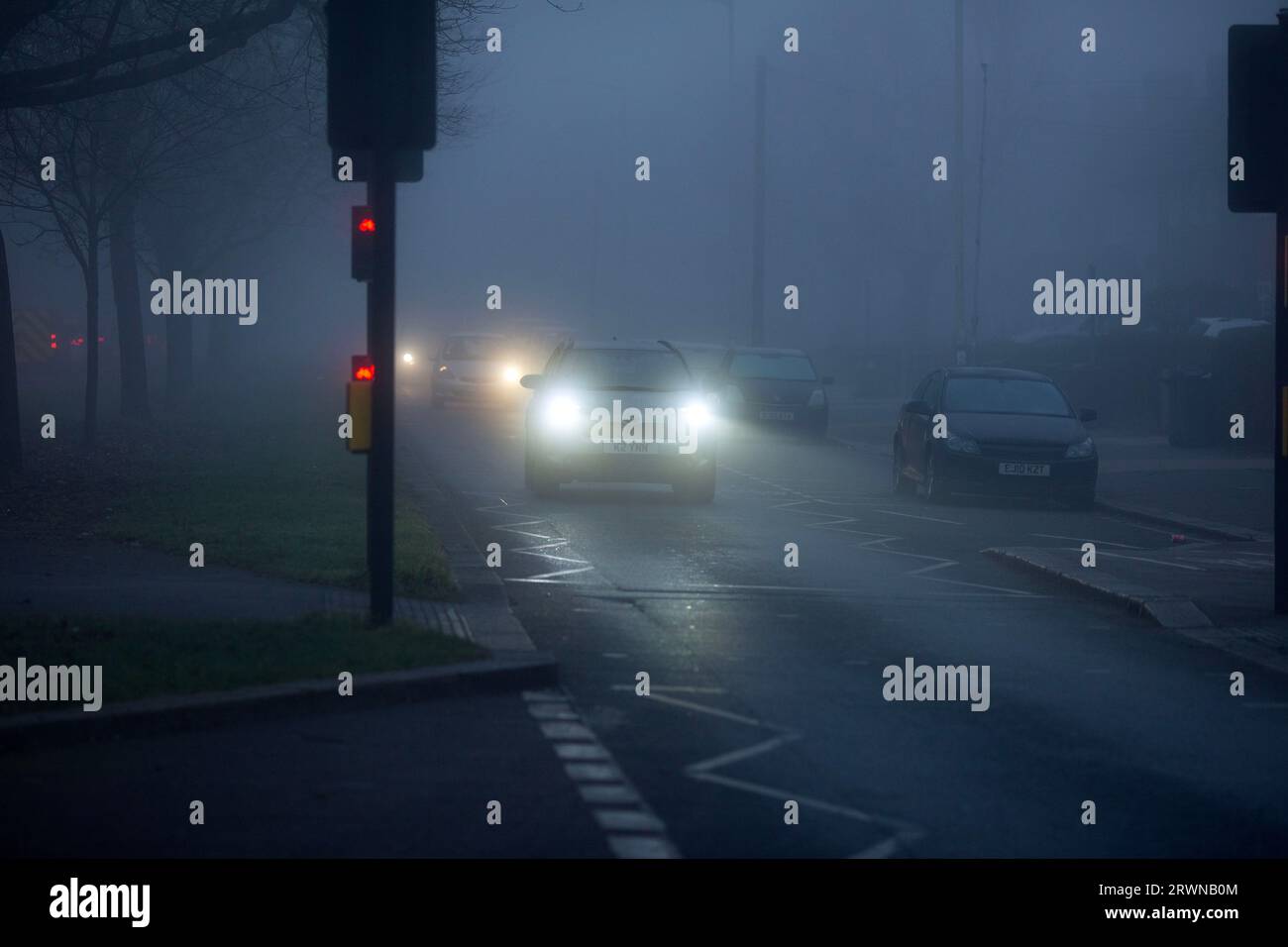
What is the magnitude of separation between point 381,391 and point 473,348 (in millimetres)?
32855

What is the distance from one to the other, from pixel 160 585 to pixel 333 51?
3.91 metres

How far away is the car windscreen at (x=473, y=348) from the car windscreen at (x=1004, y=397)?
21346 millimetres

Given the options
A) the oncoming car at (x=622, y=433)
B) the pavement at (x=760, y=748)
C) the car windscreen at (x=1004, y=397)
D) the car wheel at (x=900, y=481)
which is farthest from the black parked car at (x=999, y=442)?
the pavement at (x=760, y=748)

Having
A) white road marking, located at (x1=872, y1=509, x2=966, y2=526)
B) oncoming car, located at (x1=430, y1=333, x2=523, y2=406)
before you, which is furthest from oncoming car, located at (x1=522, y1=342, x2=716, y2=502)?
oncoming car, located at (x1=430, y1=333, x2=523, y2=406)

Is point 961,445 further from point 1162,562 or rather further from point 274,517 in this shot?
point 274,517

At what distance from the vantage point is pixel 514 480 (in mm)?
22172

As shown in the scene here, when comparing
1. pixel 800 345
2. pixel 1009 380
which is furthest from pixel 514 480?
pixel 800 345

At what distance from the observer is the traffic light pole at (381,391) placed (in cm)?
930

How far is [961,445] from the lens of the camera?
20.3 m

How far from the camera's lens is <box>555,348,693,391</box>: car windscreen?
19.3 m

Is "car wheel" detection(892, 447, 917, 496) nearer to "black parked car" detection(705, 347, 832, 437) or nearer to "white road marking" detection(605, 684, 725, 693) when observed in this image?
"black parked car" detection(705, 347, 832, 437)

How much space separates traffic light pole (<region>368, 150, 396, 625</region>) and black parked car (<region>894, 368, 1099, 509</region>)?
12.0 meters

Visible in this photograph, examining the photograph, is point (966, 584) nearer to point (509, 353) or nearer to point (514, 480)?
point (514, 480)
